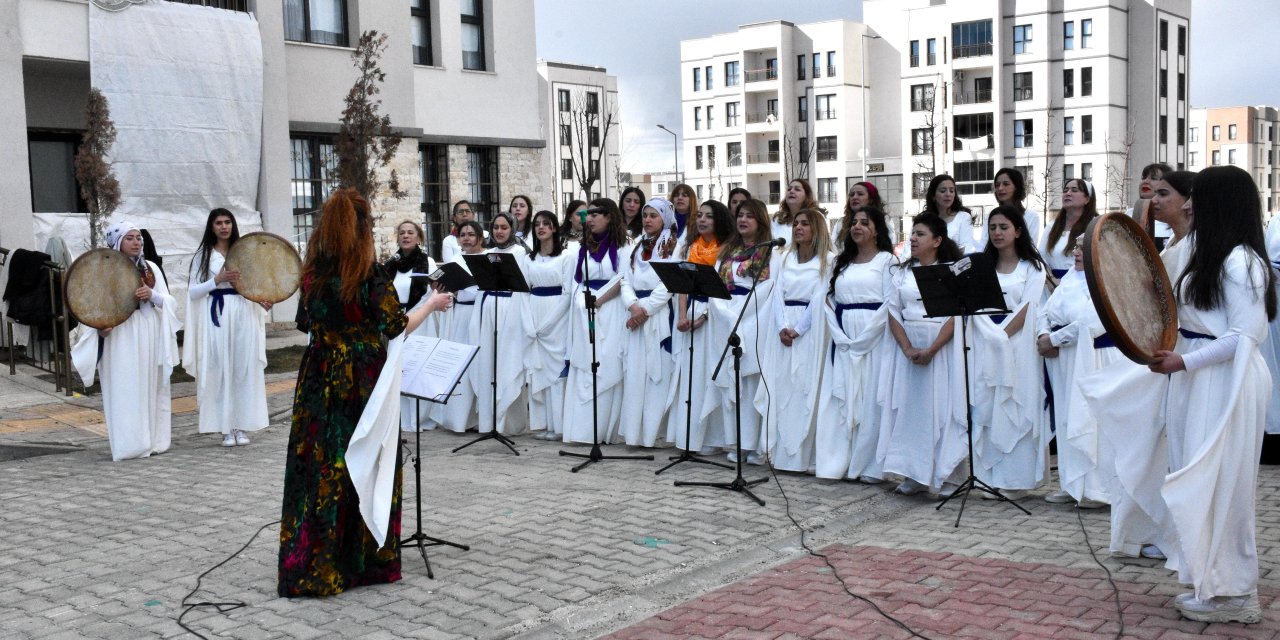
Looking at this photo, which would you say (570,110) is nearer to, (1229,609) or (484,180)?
(484,180)

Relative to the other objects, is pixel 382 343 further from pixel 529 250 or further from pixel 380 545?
pixel 529 250

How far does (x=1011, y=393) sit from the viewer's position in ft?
28.1

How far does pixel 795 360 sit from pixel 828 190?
7279 cm

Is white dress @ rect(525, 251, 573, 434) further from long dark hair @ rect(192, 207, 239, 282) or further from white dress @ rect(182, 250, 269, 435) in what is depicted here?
long dark hair @ rect(192, 207, 239, 282)

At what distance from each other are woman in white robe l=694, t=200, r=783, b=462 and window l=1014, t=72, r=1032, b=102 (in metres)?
65.9

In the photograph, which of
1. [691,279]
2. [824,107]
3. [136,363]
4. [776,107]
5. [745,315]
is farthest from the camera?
[776,107]

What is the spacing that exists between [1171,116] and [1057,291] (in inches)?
2793

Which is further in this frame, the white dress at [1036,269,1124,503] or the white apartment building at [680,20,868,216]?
the white apartment building at [680,20,868,216]

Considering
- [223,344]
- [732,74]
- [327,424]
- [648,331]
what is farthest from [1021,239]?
[732,74]

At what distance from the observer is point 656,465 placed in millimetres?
10031

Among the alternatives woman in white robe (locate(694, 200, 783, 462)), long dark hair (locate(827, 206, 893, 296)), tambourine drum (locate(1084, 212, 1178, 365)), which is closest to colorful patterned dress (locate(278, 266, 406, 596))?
tambourine drum (locate(1084, 212, 1178, 365))

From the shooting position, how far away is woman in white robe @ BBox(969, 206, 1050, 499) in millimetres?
8562

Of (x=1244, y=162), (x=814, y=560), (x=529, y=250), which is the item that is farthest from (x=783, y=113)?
(x=814, y=560)

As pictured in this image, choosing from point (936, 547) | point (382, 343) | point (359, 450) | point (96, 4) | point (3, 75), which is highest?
point (96, 4)
